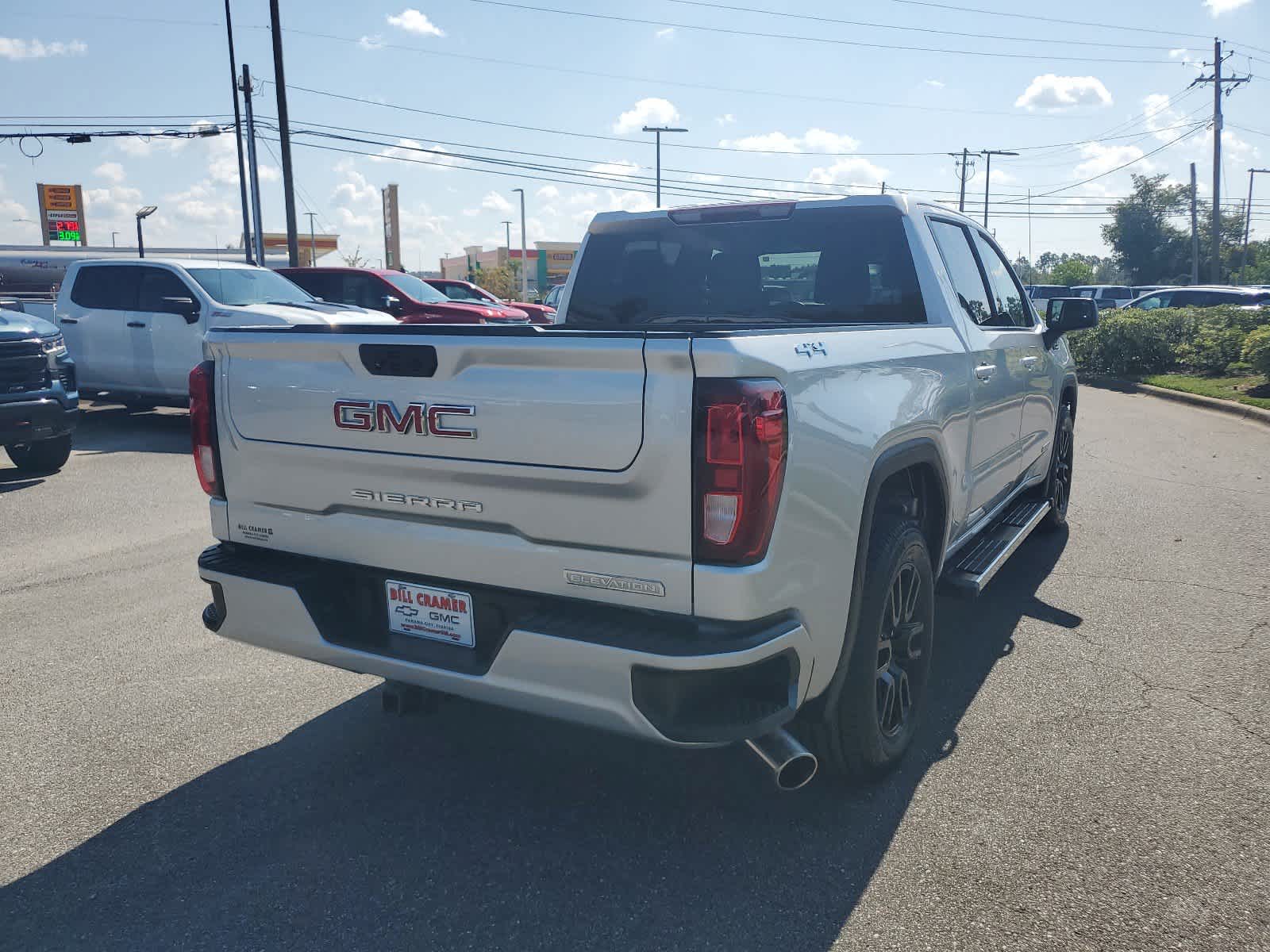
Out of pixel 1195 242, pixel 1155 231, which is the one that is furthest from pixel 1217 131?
pixel 1155 231

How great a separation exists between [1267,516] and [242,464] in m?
7.21

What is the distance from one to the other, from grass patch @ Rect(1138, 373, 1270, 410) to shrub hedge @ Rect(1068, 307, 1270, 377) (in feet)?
1.10

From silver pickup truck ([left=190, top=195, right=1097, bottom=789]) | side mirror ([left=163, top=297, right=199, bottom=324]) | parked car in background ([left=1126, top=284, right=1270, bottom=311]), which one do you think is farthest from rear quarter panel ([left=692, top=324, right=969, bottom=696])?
parked car in background ([left=1126, top=284, right=1270, bottom=311])

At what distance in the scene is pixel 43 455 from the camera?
9211 millimetres

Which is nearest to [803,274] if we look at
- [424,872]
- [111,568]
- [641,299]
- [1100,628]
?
[641,299]

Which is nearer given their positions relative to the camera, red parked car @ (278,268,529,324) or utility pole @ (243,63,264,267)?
red parked car @ (278,268,529,324)

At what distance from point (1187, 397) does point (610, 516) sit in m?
15.5

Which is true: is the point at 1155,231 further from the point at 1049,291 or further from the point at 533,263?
the point at 533,263

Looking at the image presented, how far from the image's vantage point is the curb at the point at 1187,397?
13.3m

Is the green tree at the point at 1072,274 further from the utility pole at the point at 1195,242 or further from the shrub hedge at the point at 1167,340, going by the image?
the shrub hedge at the point at 1167,340

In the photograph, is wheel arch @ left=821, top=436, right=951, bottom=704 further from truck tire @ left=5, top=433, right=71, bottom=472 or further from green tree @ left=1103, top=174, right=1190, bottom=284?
green tree @ left=1103, top=174, right=1190, bottom=284

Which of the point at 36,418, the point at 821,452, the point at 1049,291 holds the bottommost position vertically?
the point at 36,418

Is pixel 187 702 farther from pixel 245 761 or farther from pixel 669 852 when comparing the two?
pixel 669 852

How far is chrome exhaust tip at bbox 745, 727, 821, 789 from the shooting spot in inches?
111
